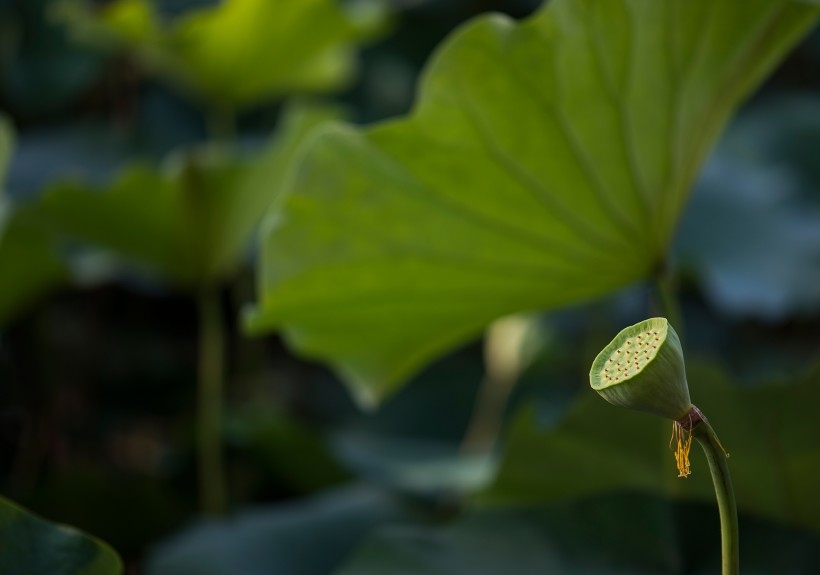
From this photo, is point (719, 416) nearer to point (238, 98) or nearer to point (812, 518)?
point (812, 518)

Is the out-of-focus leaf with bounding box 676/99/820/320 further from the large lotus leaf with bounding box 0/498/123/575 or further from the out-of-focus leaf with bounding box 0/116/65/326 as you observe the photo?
the large lotus leaf with bounding box 0/498/123/575

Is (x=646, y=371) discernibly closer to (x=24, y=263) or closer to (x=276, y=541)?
(x=276, y=541)

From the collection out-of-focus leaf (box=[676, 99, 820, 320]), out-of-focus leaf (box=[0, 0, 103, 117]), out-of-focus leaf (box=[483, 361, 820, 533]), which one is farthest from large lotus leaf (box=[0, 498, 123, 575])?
out-of-focus leaf (box=[0, 0, 103, 117])

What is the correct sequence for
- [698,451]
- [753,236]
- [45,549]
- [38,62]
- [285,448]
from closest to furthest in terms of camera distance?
[45,549]
[698,451]
[285,448]
[753,236]
[38,62]

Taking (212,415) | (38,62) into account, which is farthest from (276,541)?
(38,62)

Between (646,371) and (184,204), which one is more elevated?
(646,371)

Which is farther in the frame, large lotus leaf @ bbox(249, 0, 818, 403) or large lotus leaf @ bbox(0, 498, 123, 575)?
large lotus leaf @ bbox(249, 0, 818, 403)
